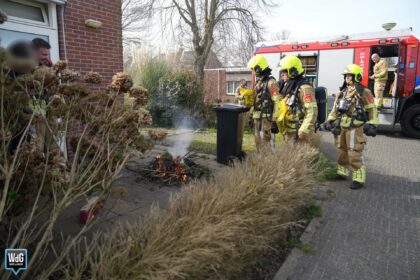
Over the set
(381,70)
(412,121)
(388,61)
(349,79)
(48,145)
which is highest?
(388,61)

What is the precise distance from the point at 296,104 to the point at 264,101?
750mm

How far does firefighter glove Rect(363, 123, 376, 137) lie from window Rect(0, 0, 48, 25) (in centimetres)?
534

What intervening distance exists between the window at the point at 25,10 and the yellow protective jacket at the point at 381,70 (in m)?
9.57

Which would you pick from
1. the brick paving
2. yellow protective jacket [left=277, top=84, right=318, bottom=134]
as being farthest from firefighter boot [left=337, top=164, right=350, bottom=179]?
yellow protective jacket [left=277, top=84, right=318, bottom=134]

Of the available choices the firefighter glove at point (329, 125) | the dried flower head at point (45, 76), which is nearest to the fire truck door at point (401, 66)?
the firefighter glove at point (329, 125)

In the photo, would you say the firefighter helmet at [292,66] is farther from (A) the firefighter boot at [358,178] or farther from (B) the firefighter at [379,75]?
(B) the firefighter at [379,75]

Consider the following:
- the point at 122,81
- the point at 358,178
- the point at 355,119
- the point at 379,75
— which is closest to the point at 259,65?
the point at 355,119

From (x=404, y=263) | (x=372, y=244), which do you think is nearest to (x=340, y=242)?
(x=372, y=244)

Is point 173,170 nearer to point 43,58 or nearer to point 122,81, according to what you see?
point 43,58

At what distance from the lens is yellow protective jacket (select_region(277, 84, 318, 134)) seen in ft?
15.8

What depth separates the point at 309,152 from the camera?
3938mm

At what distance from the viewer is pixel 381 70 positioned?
9.51 meters

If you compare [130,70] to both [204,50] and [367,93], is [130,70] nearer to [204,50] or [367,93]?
[204,50]

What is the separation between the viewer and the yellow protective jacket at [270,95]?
5379 mm
